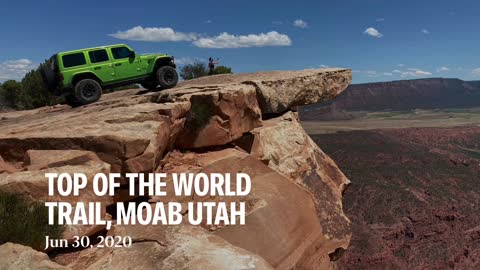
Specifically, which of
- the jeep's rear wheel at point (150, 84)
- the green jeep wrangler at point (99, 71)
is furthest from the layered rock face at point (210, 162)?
the jeep's rear wheel at point (150, 84)

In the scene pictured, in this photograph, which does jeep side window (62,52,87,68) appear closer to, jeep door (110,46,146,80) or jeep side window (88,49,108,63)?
→ jeep side window (88,49,108,63)

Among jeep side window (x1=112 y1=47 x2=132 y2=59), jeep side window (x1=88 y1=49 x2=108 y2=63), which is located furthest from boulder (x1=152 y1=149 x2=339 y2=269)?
jeep side window (x1=112 y1=47 x2=132 y2=59)

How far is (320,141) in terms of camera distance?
241 feet

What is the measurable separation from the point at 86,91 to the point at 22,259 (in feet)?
36.2

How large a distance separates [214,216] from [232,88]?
573 cm

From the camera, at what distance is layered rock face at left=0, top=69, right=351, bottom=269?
26.5ft

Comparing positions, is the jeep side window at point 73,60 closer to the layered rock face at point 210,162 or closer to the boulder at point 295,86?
the layered rock face at point 210,162

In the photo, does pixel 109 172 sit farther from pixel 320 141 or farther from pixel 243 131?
pixel 320 141

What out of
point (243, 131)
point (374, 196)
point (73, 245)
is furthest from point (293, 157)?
point (374, 196)

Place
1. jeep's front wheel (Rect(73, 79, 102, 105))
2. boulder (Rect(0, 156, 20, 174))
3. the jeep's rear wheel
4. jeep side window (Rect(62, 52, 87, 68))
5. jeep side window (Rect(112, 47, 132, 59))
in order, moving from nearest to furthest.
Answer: boulder (Rect(0, 156, 20, 174)), jeep side window (Rect(62, 52, 87, 68)), jeep's front wheel (Rect(73, 79, 102, 105)), jeep side window (Rect(112, 47, 132, 59)), the jeep's rear wheel

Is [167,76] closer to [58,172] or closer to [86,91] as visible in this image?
[86,91]

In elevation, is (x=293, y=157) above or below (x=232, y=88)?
below

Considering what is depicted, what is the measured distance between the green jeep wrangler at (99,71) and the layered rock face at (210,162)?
93.5 inches

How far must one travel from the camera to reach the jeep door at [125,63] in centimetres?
1752
